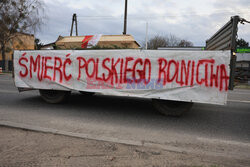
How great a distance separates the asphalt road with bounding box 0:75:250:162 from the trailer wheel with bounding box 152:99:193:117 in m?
0.15

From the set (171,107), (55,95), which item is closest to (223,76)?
(171,107)

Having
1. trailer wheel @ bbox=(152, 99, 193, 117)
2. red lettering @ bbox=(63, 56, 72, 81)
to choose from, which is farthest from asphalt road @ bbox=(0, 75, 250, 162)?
red lettering @ bbox=(63, 56, 72, 81)

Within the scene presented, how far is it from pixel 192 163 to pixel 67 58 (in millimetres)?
4274

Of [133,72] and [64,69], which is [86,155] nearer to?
[133,72]

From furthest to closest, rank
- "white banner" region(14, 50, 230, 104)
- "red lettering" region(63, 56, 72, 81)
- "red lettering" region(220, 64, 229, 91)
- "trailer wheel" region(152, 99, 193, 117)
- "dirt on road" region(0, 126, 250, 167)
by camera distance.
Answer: "red lettering" region(63, 56, 72, 81), "trailer wheel" region(152, 99, 193, 117), "white banner" region(14, 50, 230, 104), "red lettering" region(220, 64, 229, 91), "dirt on road" region(0, 126, 250, 167)

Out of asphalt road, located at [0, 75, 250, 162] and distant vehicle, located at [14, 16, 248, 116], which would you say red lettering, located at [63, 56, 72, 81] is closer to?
distant vehicle, located at [14, 16, 248, 116]

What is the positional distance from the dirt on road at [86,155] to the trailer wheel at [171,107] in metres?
1.92

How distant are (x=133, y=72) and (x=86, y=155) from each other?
100 inches

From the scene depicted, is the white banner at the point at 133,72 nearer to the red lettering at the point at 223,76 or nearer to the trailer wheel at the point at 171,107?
the red lettering at the point at 223,76

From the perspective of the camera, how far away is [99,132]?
Result: 363 centimetres

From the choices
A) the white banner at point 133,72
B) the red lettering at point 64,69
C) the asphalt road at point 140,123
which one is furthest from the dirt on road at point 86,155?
the red lettering at point 64,69

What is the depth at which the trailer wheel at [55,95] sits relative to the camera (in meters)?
5.71

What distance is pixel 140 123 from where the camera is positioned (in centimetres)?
424

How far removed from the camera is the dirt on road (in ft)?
8.11
